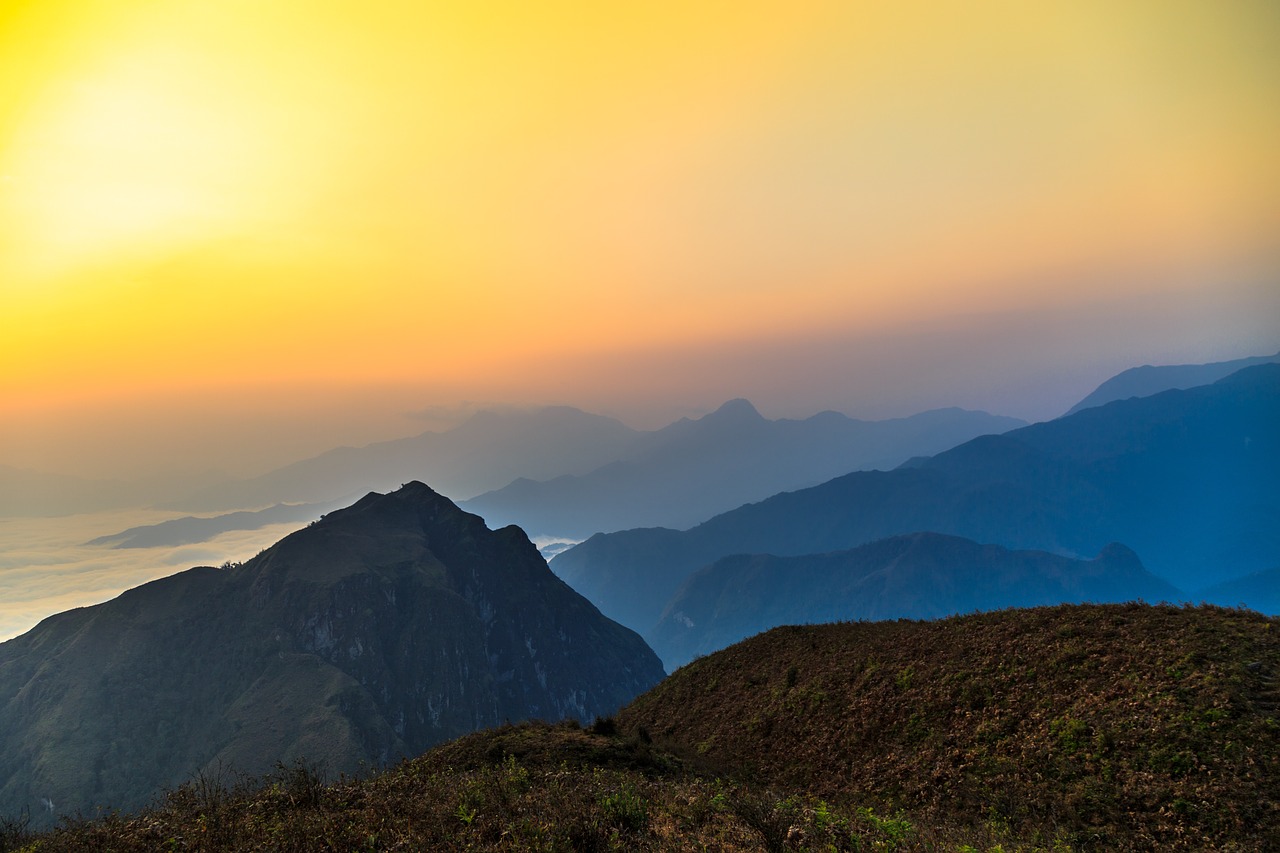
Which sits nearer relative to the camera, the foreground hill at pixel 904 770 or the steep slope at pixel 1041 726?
the foreground hill at pixel 904 770

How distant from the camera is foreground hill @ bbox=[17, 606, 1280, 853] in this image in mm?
13578

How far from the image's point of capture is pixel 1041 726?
67.0ft

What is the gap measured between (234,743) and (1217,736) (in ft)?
696

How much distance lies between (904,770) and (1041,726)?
468 centimetres

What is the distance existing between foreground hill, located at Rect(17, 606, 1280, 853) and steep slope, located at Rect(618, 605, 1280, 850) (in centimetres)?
7

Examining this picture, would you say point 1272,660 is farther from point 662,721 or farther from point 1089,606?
point 662,721

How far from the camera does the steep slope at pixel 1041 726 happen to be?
1588cm

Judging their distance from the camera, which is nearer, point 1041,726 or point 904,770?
point 1041,726

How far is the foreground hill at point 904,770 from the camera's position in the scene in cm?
1358

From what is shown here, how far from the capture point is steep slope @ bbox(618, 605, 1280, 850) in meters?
15.9

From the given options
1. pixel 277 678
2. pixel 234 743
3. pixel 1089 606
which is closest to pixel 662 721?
pixel 1089 606

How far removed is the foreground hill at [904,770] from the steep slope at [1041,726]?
0.07 meters

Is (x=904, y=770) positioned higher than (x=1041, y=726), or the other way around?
(x=1041, y=726)

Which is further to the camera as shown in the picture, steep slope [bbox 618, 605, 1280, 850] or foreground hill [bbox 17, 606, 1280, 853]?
steep slope [bbox 618, 605, 1280, 850]
